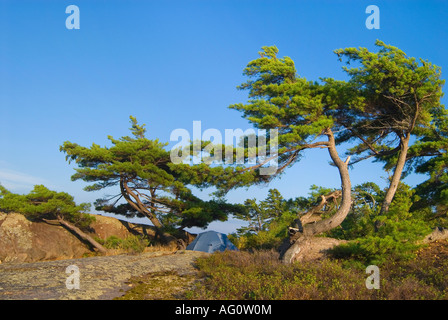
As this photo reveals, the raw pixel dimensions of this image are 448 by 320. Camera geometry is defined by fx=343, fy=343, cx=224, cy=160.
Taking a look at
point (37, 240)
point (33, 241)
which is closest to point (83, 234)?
point (37, 240)

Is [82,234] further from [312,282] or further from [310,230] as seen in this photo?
[312,282]

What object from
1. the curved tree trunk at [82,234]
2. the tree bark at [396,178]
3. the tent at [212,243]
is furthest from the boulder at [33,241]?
the tree bark at [396,178]

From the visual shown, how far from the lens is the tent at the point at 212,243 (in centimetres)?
1812

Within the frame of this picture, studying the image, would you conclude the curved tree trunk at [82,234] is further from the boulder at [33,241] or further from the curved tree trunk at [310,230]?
the curved tree trunk at [310,230]

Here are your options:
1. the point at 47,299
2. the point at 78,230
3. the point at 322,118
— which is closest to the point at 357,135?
the point at 322,118

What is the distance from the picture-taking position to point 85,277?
8.50 m

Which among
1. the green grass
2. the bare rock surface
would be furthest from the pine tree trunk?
the green grass

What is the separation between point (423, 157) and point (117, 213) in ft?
67.2

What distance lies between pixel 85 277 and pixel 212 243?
10.4 m

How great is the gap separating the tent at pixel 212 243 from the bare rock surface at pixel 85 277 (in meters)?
6.39

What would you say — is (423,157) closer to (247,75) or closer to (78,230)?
(247,75)

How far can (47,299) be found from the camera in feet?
21.1

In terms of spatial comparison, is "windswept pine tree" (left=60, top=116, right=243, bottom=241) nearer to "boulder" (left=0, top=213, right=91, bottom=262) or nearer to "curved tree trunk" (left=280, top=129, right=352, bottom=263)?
"boulder" (left=0, top=213, right=91, bottom=262)

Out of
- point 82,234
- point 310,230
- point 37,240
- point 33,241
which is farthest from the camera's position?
point 82,234
